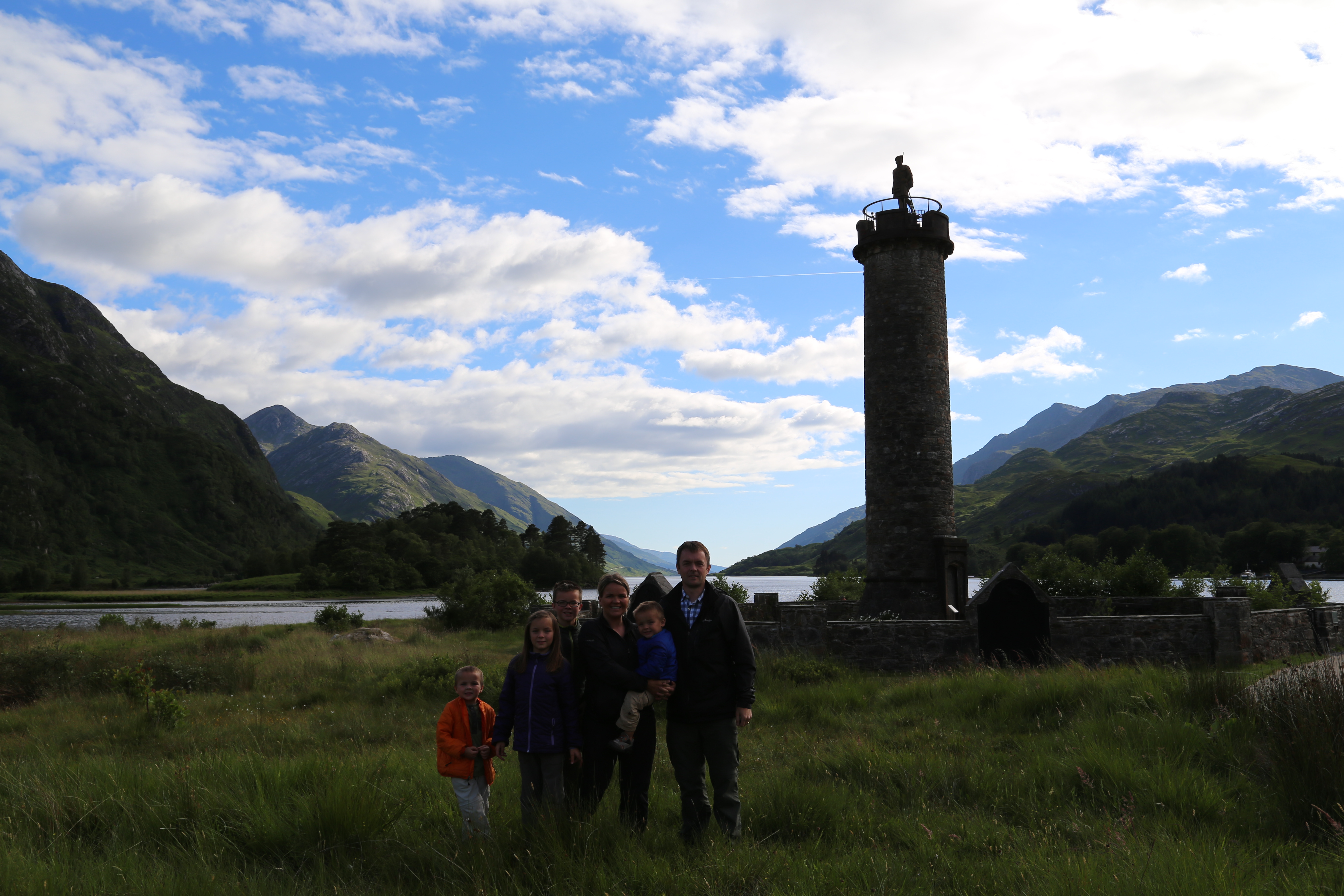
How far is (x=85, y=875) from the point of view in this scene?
4.77 m

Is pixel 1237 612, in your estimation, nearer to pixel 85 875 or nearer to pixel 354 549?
pixel 85 875

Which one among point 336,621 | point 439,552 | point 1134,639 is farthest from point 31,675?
point 439,552

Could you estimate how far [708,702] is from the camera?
576 cm

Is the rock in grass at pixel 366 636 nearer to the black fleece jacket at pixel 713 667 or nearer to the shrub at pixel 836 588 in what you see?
the shrub at pixel 836 588

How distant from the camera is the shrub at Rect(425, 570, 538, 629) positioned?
30.3 meters

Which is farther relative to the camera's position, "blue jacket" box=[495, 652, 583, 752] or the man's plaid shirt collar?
the man's plaid shirt collar

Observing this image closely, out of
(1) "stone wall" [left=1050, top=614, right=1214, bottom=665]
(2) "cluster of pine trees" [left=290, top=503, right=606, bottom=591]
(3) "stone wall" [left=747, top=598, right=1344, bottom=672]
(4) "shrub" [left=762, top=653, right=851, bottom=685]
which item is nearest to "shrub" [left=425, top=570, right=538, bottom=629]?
(3) "stone wall" [left=747, top=598, right=1344, bottom=672]

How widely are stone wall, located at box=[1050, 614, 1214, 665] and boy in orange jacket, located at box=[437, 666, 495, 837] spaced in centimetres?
1296

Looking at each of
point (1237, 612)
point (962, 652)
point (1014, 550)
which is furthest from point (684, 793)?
point (1014, 550)

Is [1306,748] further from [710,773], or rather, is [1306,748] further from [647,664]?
[647,664]

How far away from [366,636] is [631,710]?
868 inches

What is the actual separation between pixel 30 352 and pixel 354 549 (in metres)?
117

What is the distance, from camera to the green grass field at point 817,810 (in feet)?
15.4

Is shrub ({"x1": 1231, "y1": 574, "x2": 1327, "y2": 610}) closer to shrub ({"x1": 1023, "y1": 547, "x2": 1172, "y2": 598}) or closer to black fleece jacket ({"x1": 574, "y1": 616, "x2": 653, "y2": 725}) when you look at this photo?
shrub ({"x1": 1023, "y1": 547, "x2": 1172, "y2": 598})
